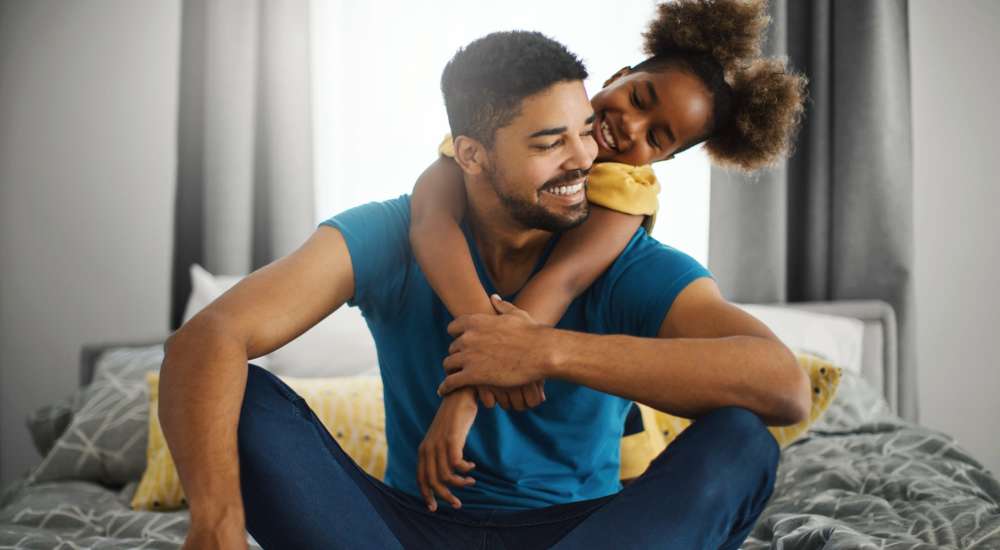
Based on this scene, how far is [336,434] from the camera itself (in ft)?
6.32

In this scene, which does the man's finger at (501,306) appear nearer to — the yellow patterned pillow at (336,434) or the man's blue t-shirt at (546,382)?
the man's blue t-shirt at (546,382)

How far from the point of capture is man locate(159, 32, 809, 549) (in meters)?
1.15

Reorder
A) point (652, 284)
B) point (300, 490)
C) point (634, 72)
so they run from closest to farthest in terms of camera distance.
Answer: point (300, 490) → point (652, 284) → point (634, 72)

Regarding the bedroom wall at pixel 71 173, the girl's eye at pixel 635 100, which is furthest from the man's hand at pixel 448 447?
the bedroom wall at pixel 71 173

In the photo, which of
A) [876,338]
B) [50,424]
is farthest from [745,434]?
[50,424]

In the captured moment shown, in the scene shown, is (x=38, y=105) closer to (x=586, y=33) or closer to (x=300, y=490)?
(x=586, y=33)

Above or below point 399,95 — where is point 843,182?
below

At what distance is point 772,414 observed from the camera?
1226 millimetres

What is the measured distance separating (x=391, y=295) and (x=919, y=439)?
125 centimetres

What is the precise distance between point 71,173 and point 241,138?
0.66 m

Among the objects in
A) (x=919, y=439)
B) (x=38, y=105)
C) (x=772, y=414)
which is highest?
(x=38, y=105)

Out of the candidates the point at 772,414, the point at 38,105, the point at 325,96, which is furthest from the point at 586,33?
the point at 772,414

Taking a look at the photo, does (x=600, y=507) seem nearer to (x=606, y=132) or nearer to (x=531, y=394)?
(x=531, y=394)

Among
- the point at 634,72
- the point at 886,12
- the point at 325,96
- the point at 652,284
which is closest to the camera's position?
the point at 652,284
